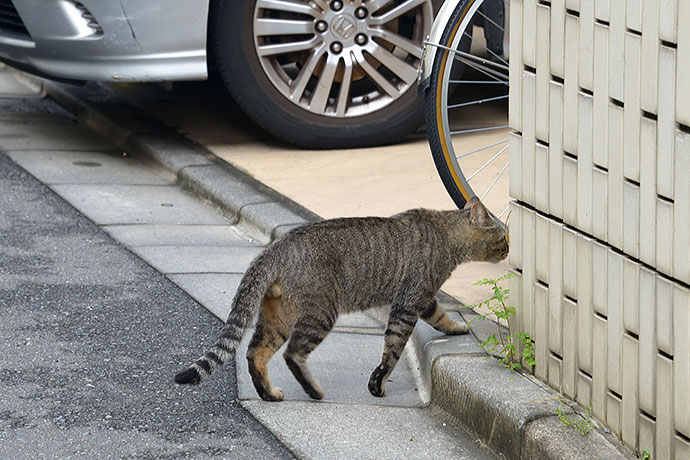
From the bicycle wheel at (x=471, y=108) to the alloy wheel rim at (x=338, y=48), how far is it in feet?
1.27

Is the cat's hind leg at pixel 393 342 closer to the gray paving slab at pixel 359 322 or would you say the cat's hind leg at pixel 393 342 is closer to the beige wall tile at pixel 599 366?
the gray paving slab at pixel 359 322

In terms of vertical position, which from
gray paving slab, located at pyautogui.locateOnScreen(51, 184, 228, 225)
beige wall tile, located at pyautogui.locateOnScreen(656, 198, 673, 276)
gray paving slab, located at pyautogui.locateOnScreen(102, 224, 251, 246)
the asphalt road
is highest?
beige wall tile, located at pyautogui.locateOnScreen(656, 198, 673, 276)

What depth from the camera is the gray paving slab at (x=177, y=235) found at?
18.1ft

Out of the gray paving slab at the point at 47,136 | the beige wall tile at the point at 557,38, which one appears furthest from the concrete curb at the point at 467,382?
the beige wall tile at the point at 557,38

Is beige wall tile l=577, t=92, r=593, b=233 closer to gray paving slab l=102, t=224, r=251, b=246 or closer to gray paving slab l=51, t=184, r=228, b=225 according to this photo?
gray paving slab l=102, t=224, r=251, b=246

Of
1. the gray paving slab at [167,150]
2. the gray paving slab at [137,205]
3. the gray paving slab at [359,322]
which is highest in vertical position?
the gray paving slab at [167,150]

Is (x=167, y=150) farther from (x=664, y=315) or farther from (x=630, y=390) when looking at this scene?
(x=664, y=315)

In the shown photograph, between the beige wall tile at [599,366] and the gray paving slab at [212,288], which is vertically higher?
the beige wall tile at [599,366]

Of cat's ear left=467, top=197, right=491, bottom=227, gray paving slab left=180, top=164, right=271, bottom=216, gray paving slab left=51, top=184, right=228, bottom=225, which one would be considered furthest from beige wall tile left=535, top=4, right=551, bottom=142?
Result: gray paving slab left=51, top=184, right=228, bottom=225

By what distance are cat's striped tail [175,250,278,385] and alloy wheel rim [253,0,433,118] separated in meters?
2.86

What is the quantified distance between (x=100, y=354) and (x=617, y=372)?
6.51 ft

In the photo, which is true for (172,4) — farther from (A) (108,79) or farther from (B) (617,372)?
(B) (617,372)

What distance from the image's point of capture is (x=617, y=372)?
3.27m

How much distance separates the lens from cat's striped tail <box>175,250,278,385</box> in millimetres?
3668
